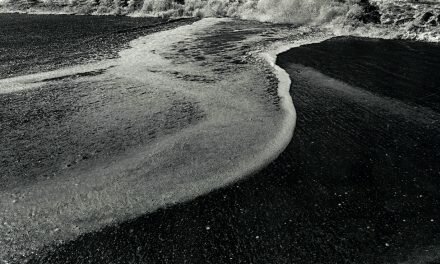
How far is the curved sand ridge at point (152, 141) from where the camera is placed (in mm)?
3447

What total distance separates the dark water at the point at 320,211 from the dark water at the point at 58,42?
6083 mm

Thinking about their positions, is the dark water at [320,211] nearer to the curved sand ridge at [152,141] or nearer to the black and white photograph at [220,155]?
the black and white photograph at [220,155]

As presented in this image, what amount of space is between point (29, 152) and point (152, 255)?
2.55 meters

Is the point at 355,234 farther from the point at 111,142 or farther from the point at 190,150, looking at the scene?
the point at 111,142

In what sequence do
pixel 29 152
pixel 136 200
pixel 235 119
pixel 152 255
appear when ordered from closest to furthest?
pixel 152 255 < pixel 136 200 < pixel 29 152 < pixel 235 119

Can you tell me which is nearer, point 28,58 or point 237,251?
point 237,251

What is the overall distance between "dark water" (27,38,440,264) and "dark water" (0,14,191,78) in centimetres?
608

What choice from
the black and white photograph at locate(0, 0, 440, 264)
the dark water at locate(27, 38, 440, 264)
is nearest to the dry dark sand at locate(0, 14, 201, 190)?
the black and white photograph at locate(0, 0, 440, 264)

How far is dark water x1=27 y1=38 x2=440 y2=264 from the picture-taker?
2.94 m

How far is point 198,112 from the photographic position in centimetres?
569

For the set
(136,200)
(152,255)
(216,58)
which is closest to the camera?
(152,255)

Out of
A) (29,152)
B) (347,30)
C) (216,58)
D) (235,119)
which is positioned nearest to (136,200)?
(29,152)

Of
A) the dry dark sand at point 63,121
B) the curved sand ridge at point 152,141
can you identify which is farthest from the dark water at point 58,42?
the curved sand ridge at point 152,141

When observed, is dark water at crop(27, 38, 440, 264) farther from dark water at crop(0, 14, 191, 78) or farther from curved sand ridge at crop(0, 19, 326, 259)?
dark water at crop(0, 14, 191, 78)
